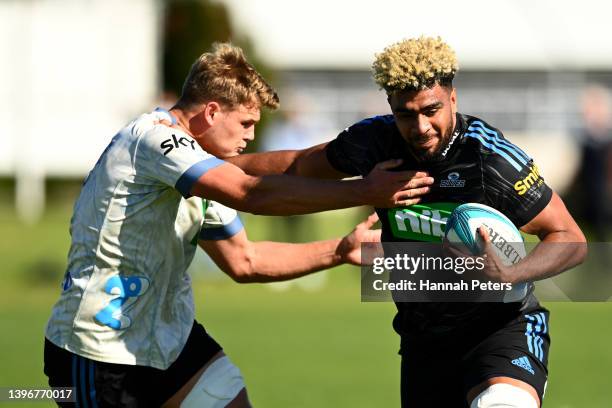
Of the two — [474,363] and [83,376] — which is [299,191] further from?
[83,376]

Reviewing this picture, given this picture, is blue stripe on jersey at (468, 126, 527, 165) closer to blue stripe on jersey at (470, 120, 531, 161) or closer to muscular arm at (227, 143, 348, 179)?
blue stripe on jersey at (470, 120, 531, 161)

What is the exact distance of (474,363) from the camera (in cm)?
561

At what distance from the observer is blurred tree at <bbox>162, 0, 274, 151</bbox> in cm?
2938

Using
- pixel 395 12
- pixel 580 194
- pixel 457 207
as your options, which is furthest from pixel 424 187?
pixel 395 12

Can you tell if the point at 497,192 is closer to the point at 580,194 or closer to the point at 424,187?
the point at 424,187

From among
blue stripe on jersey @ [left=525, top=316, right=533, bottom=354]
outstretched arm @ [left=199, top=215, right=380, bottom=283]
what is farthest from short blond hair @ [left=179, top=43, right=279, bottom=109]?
blue stripe on jersey @ [left=525, top=316, right=533, bottom=354]

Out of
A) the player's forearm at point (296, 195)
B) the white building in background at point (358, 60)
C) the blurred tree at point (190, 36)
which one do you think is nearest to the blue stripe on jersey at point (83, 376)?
the player's forearm at point (296, 195)

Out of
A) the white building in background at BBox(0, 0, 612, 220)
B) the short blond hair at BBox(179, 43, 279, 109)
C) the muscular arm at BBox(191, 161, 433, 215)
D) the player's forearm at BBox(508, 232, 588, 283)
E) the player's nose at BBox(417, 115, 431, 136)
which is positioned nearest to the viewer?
the muscular arm at BBox(191, 161, 433, 215)

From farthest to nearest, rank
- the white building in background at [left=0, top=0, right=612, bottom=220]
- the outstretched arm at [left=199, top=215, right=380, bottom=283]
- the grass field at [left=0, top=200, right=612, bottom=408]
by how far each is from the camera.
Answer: the white building in background at [left=0, top=0, right=612, bottom=220] < the grass field at [left=0, top=200, right=612, bottom=408] < the outstretched arm at [left=199, top=215, right=380, bottom=283]

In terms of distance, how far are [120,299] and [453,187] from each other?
1.71 meters

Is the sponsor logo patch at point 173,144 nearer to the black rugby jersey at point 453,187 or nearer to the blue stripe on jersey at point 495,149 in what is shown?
the black rugby jersey at point 453,187

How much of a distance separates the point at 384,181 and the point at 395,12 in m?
35.1

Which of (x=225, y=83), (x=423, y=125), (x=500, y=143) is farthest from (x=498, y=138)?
(x=225, y=83)

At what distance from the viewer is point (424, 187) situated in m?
5.50
